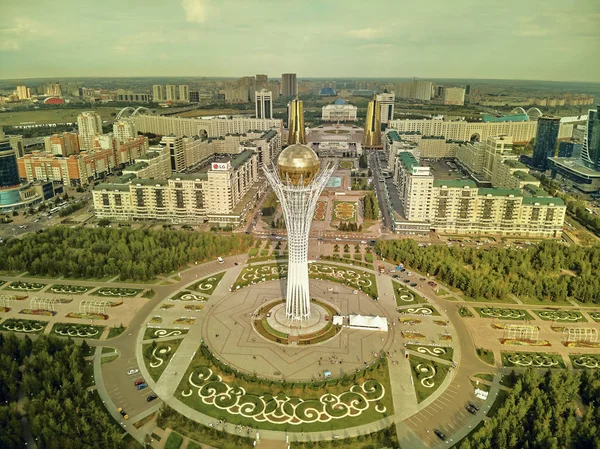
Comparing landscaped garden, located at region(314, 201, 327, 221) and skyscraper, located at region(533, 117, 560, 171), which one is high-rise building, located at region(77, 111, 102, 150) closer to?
landscaped garden, located at region(314, 201, 327, 221)

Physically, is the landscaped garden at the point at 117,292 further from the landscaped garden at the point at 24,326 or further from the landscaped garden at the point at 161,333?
the landscaped garden at the point at 161,333

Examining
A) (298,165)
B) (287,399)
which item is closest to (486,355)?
(287,399)

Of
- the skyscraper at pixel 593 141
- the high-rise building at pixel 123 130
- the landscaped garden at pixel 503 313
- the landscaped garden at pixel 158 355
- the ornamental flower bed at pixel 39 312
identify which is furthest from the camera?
the high-rise building at pixel 123 130

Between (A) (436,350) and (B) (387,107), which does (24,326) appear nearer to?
(A) (436,350)

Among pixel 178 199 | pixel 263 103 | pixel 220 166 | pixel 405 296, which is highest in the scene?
pixel 263 103

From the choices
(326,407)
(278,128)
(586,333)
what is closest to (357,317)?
(326,407)

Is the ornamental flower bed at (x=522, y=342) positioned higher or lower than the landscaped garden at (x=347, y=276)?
lower

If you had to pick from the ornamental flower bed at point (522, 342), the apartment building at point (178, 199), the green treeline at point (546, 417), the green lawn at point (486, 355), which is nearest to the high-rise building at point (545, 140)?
the apartment building at point (178, 199)

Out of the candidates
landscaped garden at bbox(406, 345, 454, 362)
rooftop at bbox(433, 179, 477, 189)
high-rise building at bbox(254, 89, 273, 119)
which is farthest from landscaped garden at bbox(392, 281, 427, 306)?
high-rise building at bbox(254, 89, 273, 119)
